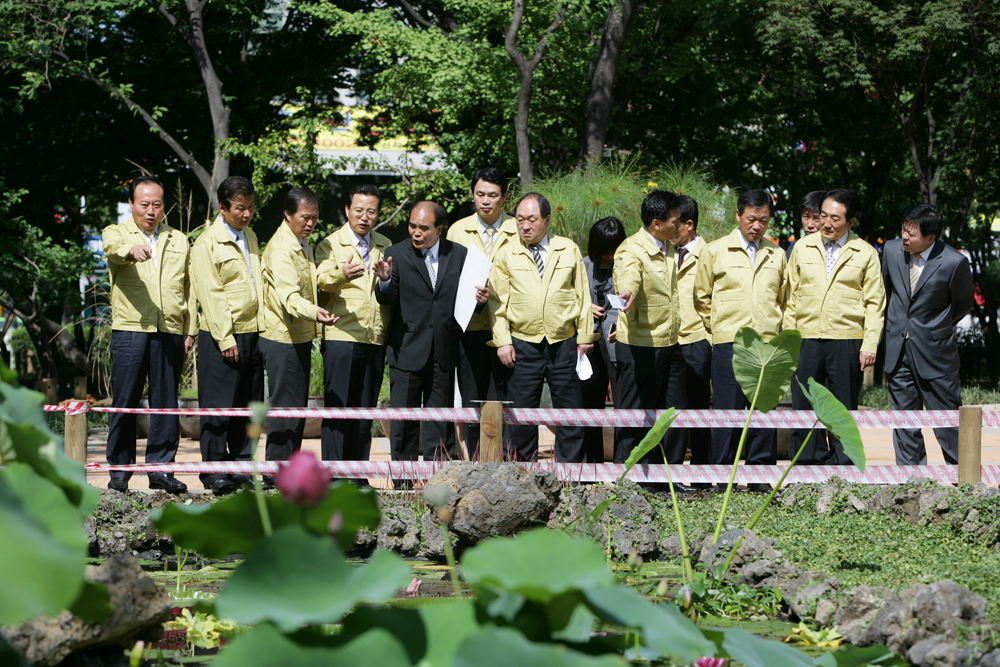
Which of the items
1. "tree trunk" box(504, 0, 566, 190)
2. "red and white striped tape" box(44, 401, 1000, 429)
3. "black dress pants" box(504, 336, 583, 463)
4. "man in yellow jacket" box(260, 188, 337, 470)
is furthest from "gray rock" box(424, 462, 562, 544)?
"tree trunk" box(504, 0, 566, 190)

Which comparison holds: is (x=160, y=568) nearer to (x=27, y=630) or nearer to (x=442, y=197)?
(x=27, y=630)

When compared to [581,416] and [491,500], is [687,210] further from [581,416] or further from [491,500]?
[491,500]

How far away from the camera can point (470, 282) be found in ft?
21.2

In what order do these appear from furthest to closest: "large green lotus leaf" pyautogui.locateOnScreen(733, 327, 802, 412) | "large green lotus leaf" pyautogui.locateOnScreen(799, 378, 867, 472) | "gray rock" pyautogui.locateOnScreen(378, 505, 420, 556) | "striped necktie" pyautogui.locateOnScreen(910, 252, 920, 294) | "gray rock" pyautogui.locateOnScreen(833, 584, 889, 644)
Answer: "striped necktie" pyautogui.locateOnScreen(910, 252, 920, 294) < "gray rock" pyautogui.locateOnScreen(378, 505, 420, 556) < "large green lotus leaf" pyautogui.locateOnScreen(733, 327, 802, 412) < "large green lotus leaf" pyautogui.locateOnScreen(799, 378, 867, 472) < "gray rock" pyautogui.locateOnScreen(833, 584, 889, 644)

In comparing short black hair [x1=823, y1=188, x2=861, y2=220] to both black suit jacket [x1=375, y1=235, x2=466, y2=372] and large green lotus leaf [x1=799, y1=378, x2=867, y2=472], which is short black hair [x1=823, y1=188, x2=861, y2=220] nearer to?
black suit jacket [x1=375, y1=235, x2=466, y2=372]

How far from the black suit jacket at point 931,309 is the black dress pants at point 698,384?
4.26ft

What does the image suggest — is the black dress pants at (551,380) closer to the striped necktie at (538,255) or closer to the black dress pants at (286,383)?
the striped necktie at (538,255)

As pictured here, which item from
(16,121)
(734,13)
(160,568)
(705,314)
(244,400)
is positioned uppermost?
(734,13)

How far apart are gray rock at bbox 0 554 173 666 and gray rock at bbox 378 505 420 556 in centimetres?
216

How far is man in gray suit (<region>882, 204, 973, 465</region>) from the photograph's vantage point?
705cm

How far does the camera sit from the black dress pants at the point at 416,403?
661cm

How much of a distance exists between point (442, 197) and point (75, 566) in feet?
52.8

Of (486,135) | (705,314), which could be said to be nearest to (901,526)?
(705,314)

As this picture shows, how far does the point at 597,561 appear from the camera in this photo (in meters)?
1.53
